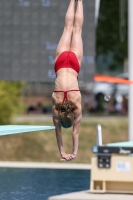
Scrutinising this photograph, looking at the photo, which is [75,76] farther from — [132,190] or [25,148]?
[25,148]

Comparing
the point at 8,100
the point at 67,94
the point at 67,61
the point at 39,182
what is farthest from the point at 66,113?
the point at 8,100

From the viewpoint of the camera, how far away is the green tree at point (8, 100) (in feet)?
65.9

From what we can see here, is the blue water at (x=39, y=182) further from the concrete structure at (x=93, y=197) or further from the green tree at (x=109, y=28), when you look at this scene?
the green tree at (x=109, y=28)

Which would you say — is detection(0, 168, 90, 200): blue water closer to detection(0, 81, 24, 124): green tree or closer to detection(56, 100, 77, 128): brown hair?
detection(56, 100, 77, 128): brown hair

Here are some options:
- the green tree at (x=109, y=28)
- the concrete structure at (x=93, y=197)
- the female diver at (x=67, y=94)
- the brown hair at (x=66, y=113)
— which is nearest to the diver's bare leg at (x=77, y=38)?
the female diver at (x=67, y=94)

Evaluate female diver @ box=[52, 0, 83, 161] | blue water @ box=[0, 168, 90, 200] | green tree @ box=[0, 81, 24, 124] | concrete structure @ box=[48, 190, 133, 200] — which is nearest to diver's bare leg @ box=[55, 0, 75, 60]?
female diver @ box=[52, 0, 83, 161]

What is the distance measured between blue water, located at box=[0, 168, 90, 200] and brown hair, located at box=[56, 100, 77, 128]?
6.93 ft

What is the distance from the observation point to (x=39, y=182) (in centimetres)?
1354

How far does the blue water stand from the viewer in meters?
11.8

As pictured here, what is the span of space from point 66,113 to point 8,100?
1069 cm

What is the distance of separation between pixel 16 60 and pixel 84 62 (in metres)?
1.41

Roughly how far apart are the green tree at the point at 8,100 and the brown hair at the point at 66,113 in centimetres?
1041

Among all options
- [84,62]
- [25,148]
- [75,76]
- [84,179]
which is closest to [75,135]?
[75,76]

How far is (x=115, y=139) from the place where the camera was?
20.1 m
